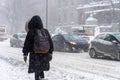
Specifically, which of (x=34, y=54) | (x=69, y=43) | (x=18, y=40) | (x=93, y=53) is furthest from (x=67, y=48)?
(x=34, y=54)

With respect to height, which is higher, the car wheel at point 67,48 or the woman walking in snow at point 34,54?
the woman walking in snow at point 34,54

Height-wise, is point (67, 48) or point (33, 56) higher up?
point (33, 56)

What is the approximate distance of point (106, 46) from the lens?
62.2ft

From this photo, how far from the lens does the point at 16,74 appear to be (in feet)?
39.7

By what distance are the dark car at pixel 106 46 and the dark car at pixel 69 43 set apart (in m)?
4.47

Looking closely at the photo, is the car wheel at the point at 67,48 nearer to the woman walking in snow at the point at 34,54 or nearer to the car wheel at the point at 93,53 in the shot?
the car wheel at the point at 93,53

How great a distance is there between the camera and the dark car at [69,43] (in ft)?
82.2

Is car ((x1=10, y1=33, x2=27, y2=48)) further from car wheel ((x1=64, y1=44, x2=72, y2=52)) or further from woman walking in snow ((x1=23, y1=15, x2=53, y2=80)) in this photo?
woman walking in snow ((x1=23, y1=15, x2=53, y2=80))

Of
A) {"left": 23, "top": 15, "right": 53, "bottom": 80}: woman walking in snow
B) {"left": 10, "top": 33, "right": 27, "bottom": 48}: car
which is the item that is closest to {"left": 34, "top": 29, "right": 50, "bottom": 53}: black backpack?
{"left": 23, "top": 15, "right": 53, "bottom": 80}: woman walking in snow

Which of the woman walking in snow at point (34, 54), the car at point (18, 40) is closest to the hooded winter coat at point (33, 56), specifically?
the woman walking in snow at point (34, 54)

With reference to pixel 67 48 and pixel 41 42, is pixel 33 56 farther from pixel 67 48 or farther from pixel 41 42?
pixel 67 48

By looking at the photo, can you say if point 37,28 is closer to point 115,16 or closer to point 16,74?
point 16,74

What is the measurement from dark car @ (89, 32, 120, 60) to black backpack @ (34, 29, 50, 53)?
33.3 ft

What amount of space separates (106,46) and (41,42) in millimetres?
11087
